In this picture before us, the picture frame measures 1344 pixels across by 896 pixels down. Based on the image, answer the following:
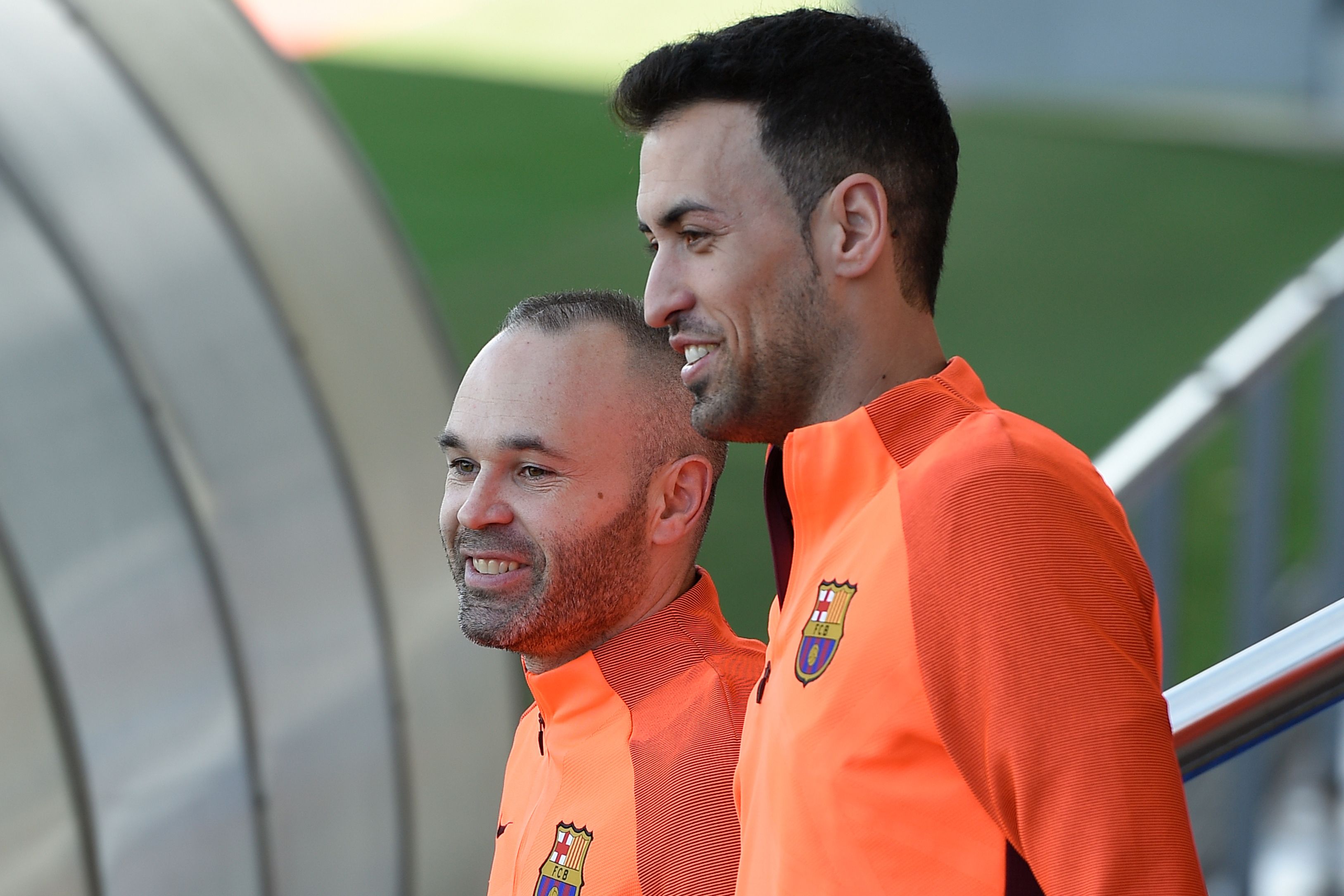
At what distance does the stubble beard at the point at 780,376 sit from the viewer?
1152 mm

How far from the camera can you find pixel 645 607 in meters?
1.55

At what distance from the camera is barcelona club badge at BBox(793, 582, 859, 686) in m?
1.04

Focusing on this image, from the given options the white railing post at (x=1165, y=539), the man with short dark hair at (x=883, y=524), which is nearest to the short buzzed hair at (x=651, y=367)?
the man with short dark hair at (x=883, y=524)

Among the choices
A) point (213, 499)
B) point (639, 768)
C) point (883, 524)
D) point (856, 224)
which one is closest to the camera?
point (883, 524)

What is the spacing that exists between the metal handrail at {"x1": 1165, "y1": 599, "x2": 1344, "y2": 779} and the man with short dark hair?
19cm

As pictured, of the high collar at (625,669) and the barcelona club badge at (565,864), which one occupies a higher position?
the high collar at (625,669)

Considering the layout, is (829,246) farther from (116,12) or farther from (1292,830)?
(116,12)

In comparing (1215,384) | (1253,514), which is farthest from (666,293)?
(1253,514)

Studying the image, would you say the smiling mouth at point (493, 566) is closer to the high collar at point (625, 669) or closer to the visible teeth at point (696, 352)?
the high collar at point (625, 669)

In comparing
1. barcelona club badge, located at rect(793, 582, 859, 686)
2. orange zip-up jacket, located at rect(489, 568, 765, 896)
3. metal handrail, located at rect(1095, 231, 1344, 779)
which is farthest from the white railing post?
barcelona club badge, located at rect(793, 582, 859, 686)

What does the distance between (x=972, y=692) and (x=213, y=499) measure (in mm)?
2104

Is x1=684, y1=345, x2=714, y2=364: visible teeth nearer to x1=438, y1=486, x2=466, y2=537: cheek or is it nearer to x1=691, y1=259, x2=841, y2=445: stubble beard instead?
x1=691, y1=259, x2=841, y2=445: stubble beard

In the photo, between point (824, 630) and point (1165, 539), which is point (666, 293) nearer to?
point (824, 630)

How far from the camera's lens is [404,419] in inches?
118
